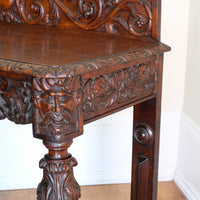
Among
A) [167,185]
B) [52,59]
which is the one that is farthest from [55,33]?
[167,185]

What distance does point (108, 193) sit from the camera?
200 cm

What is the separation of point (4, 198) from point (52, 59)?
3.38 ft

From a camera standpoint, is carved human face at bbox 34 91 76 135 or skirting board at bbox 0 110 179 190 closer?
carved human face at bbox 34 91 76 135

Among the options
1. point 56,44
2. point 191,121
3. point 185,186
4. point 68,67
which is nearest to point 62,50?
point 56,44

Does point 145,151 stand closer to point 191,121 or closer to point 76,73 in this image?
point 191,121

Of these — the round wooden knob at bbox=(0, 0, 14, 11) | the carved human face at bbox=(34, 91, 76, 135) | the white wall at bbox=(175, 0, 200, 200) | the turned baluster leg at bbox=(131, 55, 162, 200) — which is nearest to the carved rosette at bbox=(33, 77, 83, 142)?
the carved human face at bbox=(34, 91, 76, 135)

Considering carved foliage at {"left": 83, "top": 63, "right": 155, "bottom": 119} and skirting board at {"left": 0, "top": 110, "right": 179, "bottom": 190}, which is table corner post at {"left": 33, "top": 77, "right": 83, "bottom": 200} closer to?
carved foliage at {"left": 83, "top": 63, "right": 155, "bottom": 119}

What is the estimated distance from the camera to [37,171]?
2.04 meters

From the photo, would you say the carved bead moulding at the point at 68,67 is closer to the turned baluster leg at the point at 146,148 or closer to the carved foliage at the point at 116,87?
the carved foliage at the point at 116,87

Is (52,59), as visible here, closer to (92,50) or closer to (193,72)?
(92,50)

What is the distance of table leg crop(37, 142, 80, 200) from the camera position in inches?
42.4

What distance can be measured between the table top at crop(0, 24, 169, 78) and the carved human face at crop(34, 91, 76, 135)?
0.19 ft

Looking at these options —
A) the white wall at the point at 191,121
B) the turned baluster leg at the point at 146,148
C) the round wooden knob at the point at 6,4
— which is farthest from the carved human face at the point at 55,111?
the white wall at the point at 191,121

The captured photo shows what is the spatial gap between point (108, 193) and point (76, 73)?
42.1 inches
